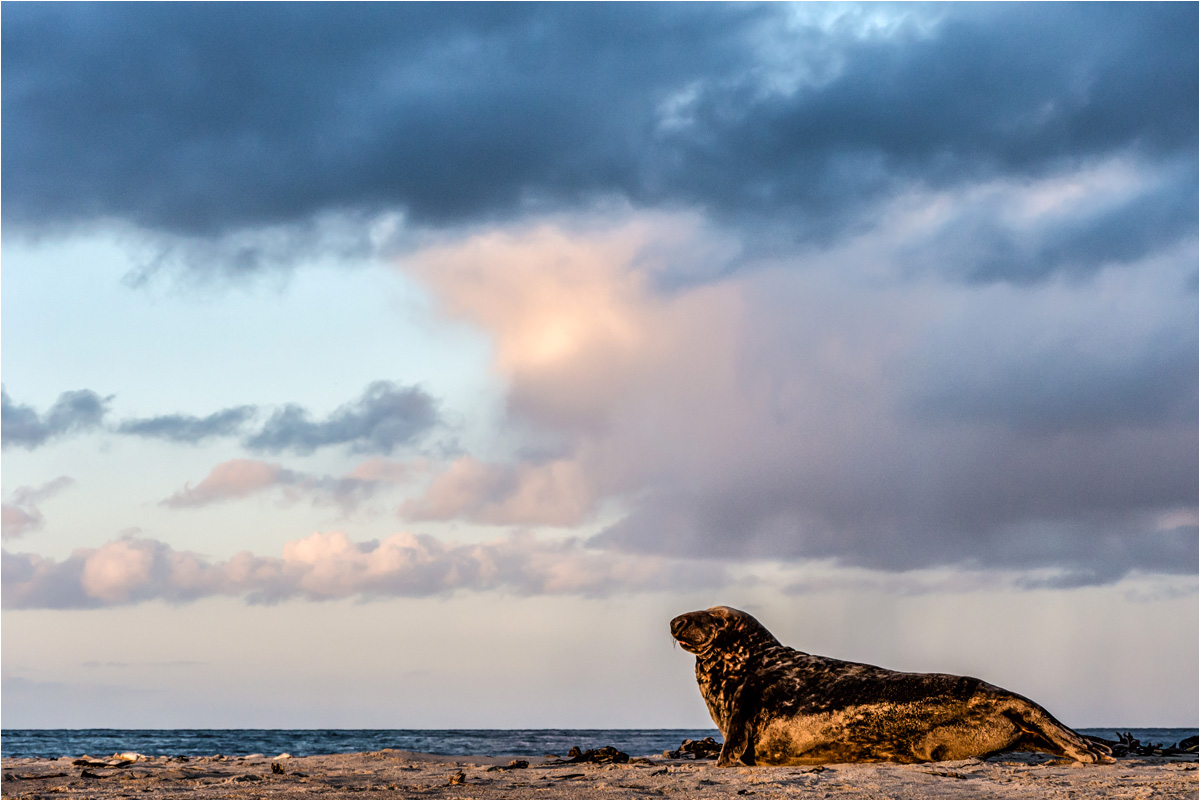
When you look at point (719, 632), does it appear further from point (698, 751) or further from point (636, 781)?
point (636, 781)

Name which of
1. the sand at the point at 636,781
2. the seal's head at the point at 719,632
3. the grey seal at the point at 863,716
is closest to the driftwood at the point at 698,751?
the grey seal at the point at 863,716

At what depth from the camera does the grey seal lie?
964 cm

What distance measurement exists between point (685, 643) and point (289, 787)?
5.22 meters

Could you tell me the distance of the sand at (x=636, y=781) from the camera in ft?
26.0

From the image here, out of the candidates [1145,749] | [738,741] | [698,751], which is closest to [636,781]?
[738,741]

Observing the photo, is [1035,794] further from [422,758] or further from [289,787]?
[422,758]

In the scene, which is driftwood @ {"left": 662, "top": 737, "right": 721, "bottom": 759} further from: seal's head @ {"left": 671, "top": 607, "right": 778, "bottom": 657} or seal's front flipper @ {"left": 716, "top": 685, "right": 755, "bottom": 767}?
seal's front flipper @ {"left": 716, "top": 685, "right": 755, "bottom": 767}

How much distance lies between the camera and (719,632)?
12.4 meters

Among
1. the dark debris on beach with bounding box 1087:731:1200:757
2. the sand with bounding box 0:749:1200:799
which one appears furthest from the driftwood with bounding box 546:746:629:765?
the dark debris on beach with bounding box 1087:731:1200:757

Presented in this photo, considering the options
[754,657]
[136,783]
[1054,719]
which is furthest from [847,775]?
[136,783]

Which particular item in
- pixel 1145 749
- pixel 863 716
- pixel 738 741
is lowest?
pixel 1145 749

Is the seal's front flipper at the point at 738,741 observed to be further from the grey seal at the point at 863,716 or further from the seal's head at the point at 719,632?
the seal's head at the point at 719,632

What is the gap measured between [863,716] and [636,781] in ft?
8.00

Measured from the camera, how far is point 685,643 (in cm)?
1251
